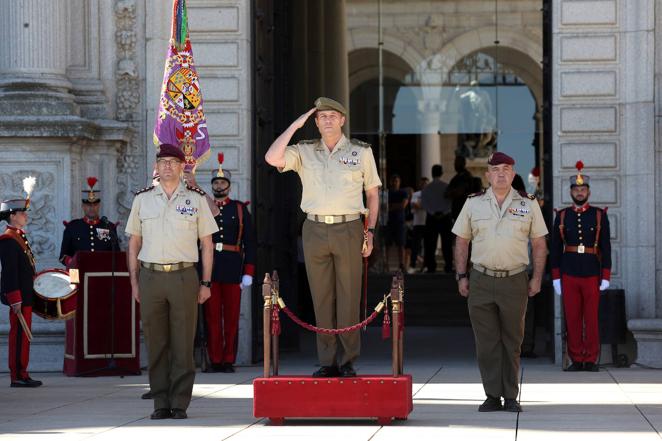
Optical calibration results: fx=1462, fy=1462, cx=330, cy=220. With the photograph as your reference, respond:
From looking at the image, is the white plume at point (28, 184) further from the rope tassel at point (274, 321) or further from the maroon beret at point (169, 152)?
the rope tassel at point (274, 321)

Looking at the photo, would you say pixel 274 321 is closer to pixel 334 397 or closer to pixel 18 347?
pixel 334 397

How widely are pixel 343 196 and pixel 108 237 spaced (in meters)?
4.86

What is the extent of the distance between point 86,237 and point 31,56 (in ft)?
6.97

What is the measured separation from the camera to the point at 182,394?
10500 mm

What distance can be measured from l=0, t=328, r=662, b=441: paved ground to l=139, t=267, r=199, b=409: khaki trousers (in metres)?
0.24

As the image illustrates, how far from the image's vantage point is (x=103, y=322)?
14227 mm

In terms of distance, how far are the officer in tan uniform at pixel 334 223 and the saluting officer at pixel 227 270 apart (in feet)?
14.8

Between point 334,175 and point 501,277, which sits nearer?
point 334,175

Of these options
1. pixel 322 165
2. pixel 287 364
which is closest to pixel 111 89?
pixel 287 364

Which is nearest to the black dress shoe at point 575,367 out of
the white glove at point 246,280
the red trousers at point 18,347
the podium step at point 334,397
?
the white glove at point 246,280

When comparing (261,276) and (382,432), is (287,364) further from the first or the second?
(382,432)

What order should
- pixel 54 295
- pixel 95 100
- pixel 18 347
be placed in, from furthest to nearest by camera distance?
pixel 95 100 < pixel 54 295 < pixel 18 347

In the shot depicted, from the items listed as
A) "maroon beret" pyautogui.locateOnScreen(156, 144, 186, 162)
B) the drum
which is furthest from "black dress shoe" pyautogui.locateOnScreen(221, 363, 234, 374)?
"maroon beret" pyautogui.locateOnScreen(156, 144, 186, 162)

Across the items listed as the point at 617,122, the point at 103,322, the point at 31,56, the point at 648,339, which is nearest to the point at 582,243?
the point at 648,339
